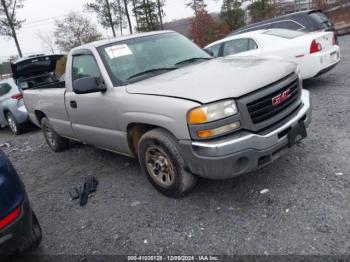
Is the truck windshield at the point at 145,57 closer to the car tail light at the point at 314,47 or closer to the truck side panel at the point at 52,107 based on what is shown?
the truck side panel at the point at 52,107

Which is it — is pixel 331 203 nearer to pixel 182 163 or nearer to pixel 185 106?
pixel 182 163

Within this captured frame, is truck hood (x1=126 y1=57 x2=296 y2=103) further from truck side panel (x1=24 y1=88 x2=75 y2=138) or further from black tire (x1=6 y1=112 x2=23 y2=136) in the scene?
black tire (x1=6 y1=112 x2=23 y2=136)

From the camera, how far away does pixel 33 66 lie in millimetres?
7293

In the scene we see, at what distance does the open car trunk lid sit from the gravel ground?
358 centimetres

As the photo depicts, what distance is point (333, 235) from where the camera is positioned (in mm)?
2504

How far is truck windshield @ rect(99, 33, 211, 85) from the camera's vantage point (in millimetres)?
3660

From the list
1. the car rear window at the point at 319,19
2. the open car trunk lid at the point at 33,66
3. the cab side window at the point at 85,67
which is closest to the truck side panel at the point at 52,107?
the cab side window at the point at 85,67

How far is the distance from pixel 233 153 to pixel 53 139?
4.32 meters

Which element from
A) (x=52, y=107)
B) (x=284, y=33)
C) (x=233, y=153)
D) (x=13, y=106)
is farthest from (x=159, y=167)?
(x=13, y=106)

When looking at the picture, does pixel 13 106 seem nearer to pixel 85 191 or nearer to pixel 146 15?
pixel 85 191

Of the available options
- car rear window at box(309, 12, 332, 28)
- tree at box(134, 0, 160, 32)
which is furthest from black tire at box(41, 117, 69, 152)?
tree at box(134, 0, 160, 32)

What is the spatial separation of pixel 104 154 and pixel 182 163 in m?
2.68

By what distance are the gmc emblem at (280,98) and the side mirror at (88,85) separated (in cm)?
191

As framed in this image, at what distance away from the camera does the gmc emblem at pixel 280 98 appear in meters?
2.94
